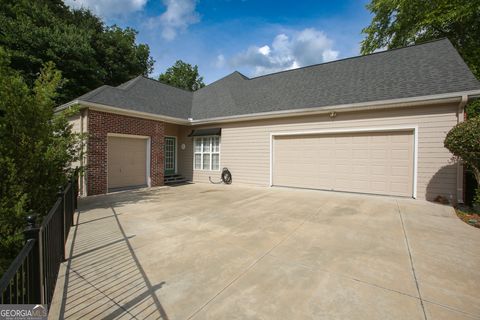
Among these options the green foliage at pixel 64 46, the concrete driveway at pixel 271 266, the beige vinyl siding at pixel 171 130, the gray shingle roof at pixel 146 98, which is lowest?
the concrete driveway at pixel 271 266

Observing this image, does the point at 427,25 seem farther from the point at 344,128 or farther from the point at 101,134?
the point at 101,134

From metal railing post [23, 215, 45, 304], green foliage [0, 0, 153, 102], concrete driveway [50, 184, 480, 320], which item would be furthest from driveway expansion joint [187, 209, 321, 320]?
green foliage [0, 0, 153, 102]

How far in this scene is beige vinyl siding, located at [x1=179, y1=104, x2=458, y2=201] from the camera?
7.04m

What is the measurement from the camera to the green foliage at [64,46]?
13.6 m

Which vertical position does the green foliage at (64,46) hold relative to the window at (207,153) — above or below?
above

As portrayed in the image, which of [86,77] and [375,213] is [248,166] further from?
[86,77]

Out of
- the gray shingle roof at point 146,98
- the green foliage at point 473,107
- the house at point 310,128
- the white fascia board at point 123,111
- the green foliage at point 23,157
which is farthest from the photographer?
the green foliage at point 473,107

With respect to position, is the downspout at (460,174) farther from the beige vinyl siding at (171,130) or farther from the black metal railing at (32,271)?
the beige vinyl siding at (171,130)

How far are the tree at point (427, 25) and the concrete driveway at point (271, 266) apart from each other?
13.3 meters

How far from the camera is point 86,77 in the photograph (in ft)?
55.3

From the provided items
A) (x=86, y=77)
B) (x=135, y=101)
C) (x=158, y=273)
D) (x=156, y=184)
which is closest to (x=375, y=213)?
(x=158, y=273)

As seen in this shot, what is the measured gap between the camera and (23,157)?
164 inches

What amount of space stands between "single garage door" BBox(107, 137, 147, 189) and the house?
0.14 feet

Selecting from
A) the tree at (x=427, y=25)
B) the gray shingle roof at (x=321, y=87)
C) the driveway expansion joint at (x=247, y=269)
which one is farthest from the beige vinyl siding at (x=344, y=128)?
the tree at (x=427, y=25)
